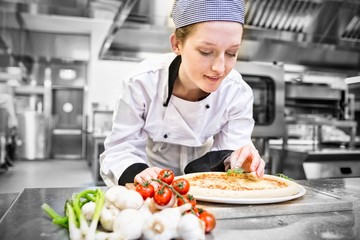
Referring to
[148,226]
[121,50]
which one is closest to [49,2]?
[121,50]

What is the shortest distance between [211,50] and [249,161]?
438 millimetres

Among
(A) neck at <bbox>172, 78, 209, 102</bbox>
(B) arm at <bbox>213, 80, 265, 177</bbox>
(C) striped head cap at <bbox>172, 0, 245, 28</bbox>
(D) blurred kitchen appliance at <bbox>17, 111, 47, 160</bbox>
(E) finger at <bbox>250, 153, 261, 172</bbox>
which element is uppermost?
(C) striped head cap at <bbox>172, 0, 245, 28</bbox>

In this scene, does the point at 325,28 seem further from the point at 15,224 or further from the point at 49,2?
the point at 15,224

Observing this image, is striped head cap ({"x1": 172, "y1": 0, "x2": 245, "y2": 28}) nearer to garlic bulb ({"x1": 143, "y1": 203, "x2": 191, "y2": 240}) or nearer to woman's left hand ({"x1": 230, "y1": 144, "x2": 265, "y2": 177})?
woman's left hand ({"x1": 230, "y1": 144, "x2": 265, "y2": 177})

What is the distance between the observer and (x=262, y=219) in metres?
0.88

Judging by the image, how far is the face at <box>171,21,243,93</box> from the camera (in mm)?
1063

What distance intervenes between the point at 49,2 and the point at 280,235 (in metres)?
2.76

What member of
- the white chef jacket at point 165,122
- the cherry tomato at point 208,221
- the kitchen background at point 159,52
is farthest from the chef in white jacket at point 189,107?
the kitchen background at point 159,52

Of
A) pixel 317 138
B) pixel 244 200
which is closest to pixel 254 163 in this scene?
pixel 244 200

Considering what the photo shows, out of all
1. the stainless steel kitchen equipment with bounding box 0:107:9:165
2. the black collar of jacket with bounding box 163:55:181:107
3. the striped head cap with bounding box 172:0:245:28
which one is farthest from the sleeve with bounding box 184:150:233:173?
the stainless steel kitchen equipment with bounding box 0:107:9:165

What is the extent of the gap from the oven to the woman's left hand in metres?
1.75

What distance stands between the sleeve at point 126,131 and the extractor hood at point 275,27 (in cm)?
198

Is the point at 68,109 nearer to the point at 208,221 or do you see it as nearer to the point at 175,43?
the point at 175,43

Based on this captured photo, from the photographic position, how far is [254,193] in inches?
38.6
